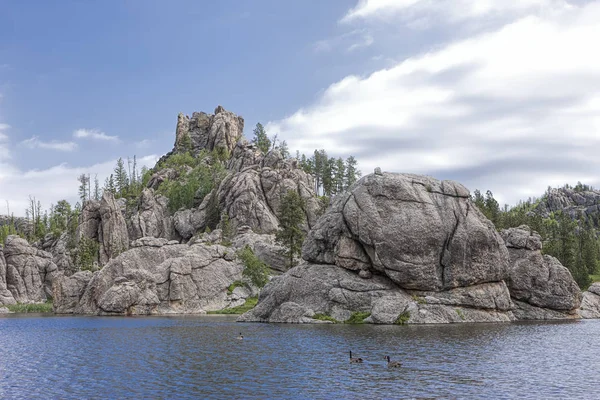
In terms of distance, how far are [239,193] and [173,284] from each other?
61234 mm

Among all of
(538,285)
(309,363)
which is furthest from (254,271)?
(309,363)

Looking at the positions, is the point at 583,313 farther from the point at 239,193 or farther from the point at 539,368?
the point at 239,193

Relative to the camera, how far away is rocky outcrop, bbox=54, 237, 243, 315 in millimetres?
123500

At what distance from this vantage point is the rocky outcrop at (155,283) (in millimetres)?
123500

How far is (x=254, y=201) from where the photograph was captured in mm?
181875

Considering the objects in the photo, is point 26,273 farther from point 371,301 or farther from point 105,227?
point 371,301

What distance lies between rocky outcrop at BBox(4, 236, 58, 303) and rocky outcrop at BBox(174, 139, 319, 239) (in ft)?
149

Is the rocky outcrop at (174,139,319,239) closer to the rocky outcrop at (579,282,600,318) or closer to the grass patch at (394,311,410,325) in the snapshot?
the rocky outcrop at (579,282,600,318)

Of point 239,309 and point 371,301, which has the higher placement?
point 371,301

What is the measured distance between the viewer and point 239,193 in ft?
604

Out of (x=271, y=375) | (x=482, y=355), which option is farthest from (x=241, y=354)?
(x=482, y=355)

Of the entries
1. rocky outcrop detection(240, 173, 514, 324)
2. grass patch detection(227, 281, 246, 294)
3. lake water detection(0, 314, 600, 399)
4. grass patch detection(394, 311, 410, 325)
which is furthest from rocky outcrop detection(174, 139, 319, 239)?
lake water detection(0, 314, 600, 399)

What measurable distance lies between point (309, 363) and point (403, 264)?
40535 millimetres

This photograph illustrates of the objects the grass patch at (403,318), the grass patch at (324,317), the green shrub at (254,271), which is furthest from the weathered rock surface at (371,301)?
the green shrub at (254,271)
